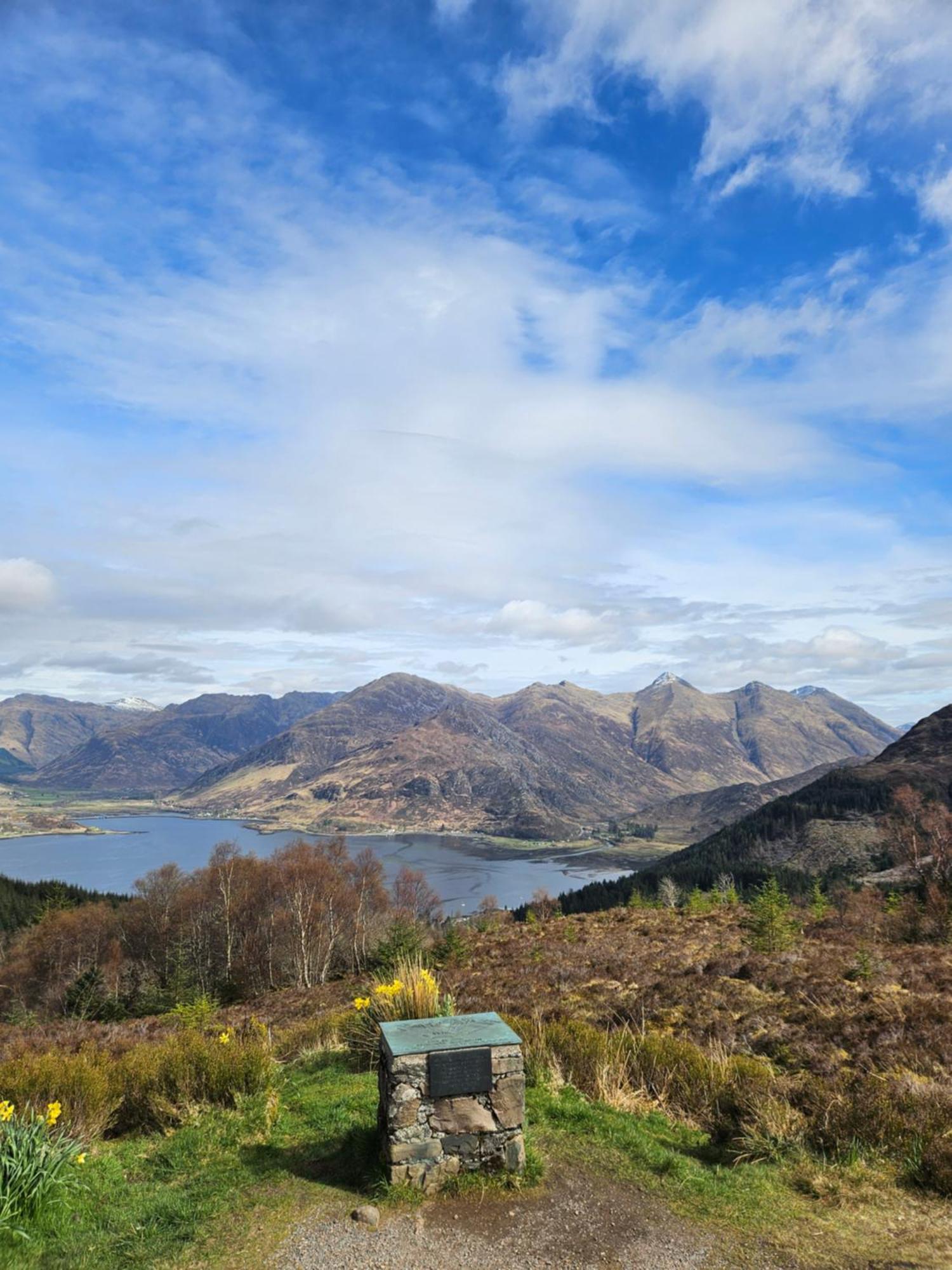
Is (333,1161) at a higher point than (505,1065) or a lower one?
lower

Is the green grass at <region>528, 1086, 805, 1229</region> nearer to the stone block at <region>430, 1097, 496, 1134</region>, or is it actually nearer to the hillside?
the stone block at <region>430, 1097, 496, 1134</region>

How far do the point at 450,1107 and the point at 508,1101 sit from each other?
71 centimetres

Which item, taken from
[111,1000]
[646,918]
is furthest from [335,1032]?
[111,1000]

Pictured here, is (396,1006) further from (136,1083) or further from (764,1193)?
(764,1193)

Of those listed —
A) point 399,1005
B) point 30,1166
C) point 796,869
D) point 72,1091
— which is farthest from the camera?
point 796,869

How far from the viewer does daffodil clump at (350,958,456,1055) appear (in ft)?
39.6

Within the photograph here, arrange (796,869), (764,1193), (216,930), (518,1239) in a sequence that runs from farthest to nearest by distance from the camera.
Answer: (796,869) → (216,930) → (764,1193) → (518,1239)

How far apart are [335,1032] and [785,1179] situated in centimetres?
1002

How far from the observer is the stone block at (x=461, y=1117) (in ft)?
27.2

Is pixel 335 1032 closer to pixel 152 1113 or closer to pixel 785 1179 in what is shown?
pixel 152 1113

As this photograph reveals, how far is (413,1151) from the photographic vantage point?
8.17 m

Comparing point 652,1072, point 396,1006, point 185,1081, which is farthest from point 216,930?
point 652,1072

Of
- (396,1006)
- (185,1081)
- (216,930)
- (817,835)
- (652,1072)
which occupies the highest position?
(396,1006)

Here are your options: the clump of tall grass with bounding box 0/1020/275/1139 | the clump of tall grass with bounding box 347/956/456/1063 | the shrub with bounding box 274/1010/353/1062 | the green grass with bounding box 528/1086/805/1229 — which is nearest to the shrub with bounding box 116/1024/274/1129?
the clump of tall grass with bounding box 0/1020/275/1139
